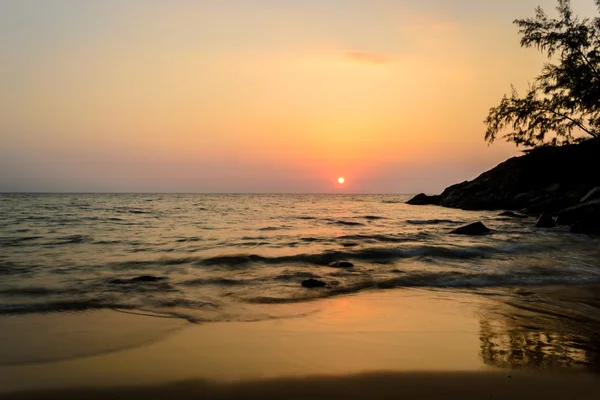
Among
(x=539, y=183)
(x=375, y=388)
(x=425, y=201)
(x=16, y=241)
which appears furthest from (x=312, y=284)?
(x=425, y=201)

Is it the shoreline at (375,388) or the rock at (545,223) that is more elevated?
the rock at (545,223)

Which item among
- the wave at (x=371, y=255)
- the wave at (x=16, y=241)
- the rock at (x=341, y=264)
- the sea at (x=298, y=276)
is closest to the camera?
the sea at (x=298, y=276)

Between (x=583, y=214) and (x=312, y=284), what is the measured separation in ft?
58.5

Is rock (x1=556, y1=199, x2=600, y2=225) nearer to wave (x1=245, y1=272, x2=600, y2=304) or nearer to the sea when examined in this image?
the sea

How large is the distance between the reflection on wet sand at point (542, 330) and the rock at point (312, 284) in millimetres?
3155

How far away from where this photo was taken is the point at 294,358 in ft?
15.2

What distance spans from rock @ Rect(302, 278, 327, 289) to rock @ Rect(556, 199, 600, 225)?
53.3ft

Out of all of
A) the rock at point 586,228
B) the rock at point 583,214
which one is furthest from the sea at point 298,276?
the rock at point 583,214

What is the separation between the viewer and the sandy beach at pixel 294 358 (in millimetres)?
3867

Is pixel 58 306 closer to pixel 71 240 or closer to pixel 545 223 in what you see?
pixel 71 240

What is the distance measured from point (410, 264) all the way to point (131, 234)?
11807 mm

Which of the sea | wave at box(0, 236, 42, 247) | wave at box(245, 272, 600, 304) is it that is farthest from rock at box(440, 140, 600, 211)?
wave at box(0, 236, 42, 247)

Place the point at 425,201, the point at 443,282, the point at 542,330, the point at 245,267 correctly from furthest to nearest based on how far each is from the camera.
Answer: the point at 425,201, the point at 245,267, the point at 443,282, the point at 542,330

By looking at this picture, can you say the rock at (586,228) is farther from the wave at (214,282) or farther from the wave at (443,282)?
the wave at (214,282)
